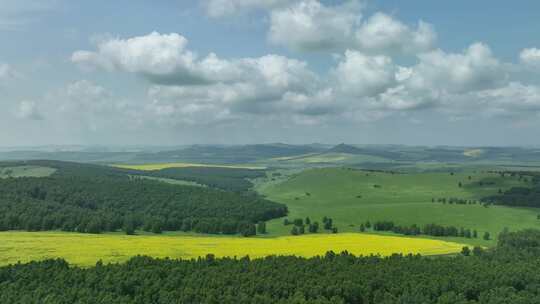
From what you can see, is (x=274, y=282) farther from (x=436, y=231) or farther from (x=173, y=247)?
(x=436, y=231)

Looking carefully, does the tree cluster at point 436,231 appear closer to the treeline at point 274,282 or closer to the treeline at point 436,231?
→ the treeline at point 436,231

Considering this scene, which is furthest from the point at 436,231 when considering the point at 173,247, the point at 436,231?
the point at 173,247

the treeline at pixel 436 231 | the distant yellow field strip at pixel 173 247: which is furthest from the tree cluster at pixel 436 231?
the distant yellow field strip at pixel 173 247

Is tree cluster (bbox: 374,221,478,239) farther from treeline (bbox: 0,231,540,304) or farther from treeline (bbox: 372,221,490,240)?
treeline (bbox: 0,231,540,304)

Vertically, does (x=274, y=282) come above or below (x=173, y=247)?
above

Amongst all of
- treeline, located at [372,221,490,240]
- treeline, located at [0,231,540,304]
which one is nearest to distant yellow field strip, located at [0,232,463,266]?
treeline, located at [0,231,540,304]

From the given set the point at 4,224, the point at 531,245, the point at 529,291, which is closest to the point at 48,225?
the point at 4,224

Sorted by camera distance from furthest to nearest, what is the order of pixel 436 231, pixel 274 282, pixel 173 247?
pixel 436 231
pixel 173 247
pixel 274 282
